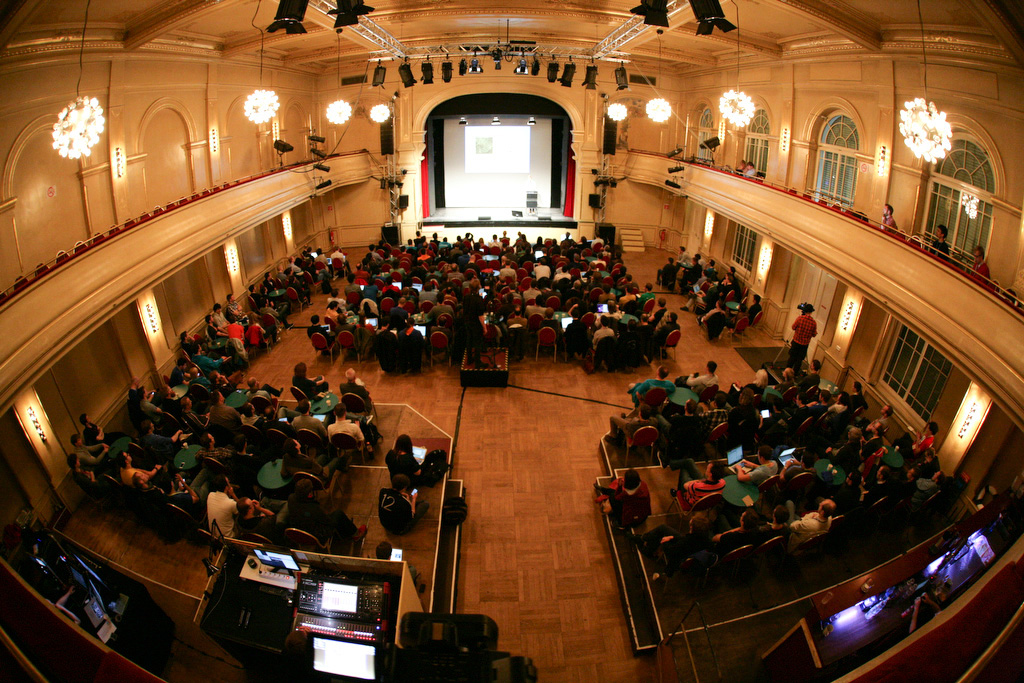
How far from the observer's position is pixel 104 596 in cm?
520

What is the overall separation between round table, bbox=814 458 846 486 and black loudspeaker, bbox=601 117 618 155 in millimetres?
13901

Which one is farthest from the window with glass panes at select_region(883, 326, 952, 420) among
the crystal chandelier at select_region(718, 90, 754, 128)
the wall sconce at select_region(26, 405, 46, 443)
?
the wall sconce at select_region(26, 405, 46, 443)

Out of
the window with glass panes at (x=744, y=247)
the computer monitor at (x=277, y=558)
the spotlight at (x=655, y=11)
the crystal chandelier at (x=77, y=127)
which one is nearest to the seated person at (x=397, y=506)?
the computer monitor at (x=277, y=558)

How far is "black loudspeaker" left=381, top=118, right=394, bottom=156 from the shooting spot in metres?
18.7

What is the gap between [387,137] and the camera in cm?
1873

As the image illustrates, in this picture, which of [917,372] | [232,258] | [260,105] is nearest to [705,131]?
[917,372]

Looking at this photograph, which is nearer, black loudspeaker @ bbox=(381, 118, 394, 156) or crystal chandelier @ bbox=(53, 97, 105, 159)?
crystal chandelier @ bbox=(53, 97, 105, 159)

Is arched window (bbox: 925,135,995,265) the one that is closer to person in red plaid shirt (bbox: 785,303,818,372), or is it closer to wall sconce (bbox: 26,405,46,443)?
person in red plaid shirt (bbox: 785,303,818,372)

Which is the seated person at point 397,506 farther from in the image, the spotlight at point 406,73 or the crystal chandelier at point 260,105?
the spotlight at point 406,73

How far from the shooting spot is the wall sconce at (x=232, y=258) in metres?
13.3

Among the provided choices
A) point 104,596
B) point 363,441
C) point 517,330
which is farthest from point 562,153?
point 104,596

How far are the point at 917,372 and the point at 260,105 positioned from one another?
1360 cm

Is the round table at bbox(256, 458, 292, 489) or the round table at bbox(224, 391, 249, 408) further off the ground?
the round table at bbox(224, 391, 249, 408)

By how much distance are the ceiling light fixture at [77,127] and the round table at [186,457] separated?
385cm
